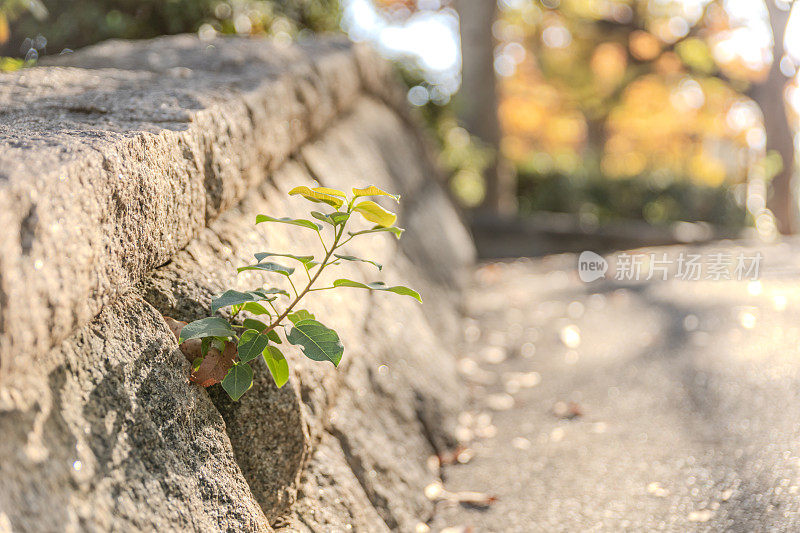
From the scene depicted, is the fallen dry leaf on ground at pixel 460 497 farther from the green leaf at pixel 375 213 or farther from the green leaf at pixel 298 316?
the green leaf at pixel 375 213

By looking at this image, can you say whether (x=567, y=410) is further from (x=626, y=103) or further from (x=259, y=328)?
(x=626, y=103)

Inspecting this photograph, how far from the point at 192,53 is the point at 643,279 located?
3.49 m

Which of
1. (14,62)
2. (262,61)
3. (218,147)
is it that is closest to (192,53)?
(262,61)

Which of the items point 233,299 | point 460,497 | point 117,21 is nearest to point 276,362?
point 233,299

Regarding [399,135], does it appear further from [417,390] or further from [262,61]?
[417,390]

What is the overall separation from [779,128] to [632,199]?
12.8ft

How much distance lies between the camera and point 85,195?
3.80 ft

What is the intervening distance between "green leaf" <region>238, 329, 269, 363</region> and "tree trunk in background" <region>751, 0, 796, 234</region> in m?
12.3

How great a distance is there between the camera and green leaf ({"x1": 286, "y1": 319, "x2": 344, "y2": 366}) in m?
1.32

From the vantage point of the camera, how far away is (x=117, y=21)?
463 cm

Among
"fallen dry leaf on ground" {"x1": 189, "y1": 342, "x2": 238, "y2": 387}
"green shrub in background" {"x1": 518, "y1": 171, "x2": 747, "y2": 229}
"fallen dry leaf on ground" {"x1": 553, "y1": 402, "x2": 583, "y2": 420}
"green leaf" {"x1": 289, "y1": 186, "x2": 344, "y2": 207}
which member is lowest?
"green shrub in background" {"x1": 518, "y1": 171, "x2": 747, "y2": 229}

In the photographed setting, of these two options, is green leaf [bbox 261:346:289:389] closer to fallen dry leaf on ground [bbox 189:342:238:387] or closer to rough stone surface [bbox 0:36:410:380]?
fallen dry leaf on ground [bbox 189:342:238:387]

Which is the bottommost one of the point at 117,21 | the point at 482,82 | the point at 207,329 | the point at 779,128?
the point at 779,128

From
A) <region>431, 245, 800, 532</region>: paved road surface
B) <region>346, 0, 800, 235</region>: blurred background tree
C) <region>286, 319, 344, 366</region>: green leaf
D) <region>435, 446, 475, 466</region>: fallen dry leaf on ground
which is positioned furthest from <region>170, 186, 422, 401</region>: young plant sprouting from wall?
<region>346, 0, 800, 235</region>: blurred background tree
